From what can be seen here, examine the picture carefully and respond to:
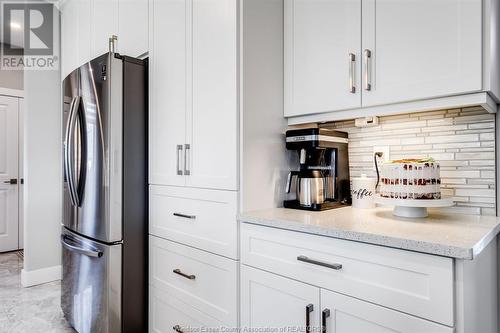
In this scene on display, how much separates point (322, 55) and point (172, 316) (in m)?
1.56

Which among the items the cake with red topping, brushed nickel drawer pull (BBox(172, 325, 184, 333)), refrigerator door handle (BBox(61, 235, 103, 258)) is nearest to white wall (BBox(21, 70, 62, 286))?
refrigerator door handle (BBox(61, 235, 103, 258))

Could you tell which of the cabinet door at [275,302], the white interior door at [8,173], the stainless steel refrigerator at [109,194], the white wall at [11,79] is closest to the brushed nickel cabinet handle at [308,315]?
the cabinet door at [275,302]

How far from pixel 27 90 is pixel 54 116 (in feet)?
1.04

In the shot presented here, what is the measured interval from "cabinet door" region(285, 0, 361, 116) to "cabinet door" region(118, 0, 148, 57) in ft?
2.93

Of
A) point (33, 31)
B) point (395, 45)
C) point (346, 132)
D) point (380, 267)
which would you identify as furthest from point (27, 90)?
point (380, 267)

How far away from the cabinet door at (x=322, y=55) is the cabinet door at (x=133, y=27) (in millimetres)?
893

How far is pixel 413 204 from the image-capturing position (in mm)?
1328

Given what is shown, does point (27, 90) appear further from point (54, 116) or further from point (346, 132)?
point (346, 132)

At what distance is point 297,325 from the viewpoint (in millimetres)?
1241

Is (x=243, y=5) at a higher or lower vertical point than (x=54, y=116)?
higher

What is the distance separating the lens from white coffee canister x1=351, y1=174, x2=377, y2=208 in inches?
65.7

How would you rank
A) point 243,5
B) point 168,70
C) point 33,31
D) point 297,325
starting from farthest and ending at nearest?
point 33,31
point 168,70
point 243,5
point 297,325

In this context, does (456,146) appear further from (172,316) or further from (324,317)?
(172,316)

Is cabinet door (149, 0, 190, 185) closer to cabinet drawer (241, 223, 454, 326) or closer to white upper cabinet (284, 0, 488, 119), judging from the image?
white upper cabinet (284, 0, 488, 119)
